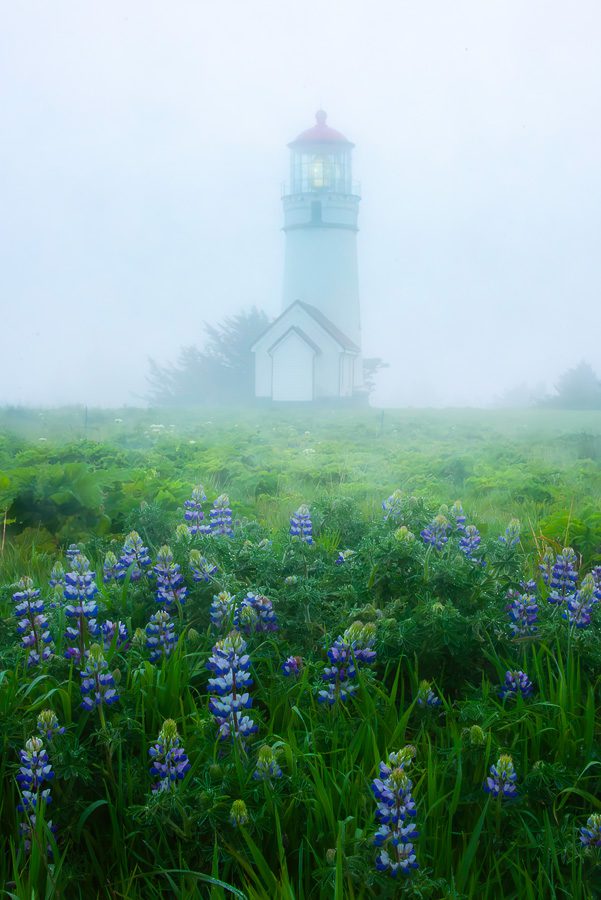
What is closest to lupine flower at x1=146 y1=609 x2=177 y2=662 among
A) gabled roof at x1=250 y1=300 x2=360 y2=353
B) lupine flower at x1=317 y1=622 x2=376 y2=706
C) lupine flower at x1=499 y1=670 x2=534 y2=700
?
lupine flower at x1=317 y1=622 x2=376 y2=706

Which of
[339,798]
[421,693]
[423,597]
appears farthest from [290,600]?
[339,798]

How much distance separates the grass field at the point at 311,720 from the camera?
1.94m

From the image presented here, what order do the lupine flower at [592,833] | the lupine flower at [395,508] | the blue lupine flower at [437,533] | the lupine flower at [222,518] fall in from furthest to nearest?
the lupine flower at [222,518] < the lupine flower at [395,508] < the blue lupine flower at [437,533] < the lupine flower at [592,833]

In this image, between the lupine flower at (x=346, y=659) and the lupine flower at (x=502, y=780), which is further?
the lupine flower at (x=346, y=659)

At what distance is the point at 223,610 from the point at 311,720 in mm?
504

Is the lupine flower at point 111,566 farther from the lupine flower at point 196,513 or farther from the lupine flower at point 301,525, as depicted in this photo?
the lupine flower at point 301,525

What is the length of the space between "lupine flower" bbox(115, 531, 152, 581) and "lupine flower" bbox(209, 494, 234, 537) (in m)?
0.47

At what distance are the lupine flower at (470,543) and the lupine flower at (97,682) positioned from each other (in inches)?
65.5

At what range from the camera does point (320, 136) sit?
91.8ft

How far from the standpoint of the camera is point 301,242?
28.0m

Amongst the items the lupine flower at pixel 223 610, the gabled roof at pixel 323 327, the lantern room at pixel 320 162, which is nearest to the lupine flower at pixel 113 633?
the lupine flower at pixel 223 610

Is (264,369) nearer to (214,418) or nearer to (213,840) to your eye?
(214,418)

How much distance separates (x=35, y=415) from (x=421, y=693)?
38.6ft

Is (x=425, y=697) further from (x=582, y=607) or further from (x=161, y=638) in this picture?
(x=161, y=638)
